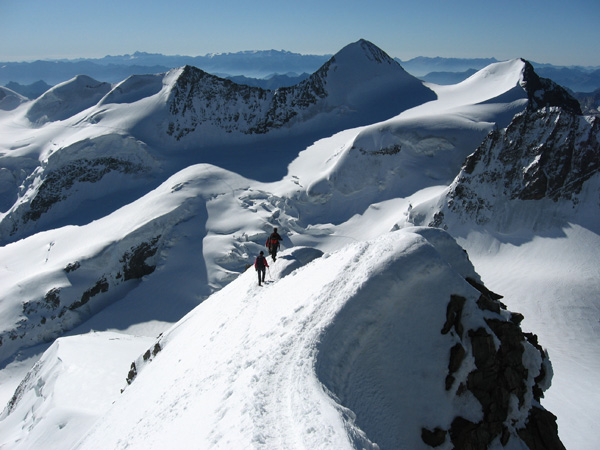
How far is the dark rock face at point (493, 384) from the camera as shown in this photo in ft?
41.5

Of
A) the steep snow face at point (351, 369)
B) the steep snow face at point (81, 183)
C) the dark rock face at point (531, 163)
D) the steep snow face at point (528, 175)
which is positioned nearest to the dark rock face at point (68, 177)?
the steep snow face at point (81, 183)

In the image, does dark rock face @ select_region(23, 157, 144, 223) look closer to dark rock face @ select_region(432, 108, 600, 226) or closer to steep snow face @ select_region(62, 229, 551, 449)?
dark rock face @ select_region(432, 108, 600, 226)

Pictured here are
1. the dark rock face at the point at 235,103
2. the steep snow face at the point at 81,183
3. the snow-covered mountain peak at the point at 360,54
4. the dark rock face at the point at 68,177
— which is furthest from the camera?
the snow-covered mountain peak at the point at 360,54

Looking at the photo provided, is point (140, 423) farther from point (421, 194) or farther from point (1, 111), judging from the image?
point (1, 111)

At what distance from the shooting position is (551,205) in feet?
134

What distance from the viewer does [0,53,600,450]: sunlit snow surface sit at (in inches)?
456

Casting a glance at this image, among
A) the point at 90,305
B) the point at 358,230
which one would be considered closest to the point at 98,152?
the point at 90,305

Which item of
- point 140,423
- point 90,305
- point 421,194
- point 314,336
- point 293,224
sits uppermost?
point 314,336

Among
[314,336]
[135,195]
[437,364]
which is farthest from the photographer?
[135,195]

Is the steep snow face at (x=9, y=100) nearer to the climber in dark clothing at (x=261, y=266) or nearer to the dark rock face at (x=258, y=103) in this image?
the dark rock face at (x=258, y=103)

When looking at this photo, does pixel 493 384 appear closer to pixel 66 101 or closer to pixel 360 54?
pixel 360 54

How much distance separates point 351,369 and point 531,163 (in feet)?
129

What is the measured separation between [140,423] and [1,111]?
125 metres

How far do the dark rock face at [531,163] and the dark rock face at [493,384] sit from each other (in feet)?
99.2
